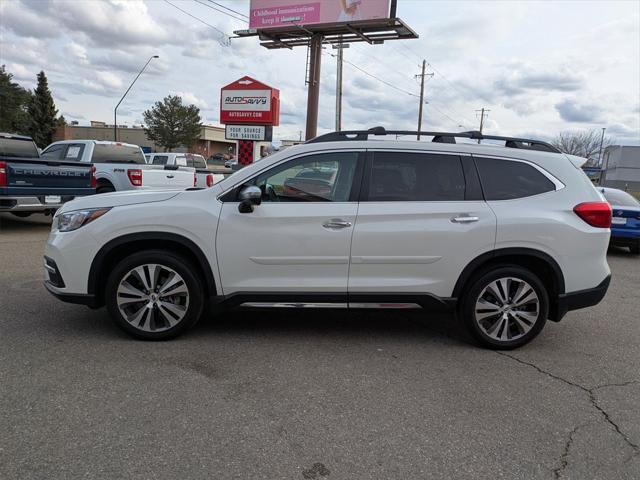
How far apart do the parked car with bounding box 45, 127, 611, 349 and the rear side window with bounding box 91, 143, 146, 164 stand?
8233mm

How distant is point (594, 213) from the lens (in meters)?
4.35

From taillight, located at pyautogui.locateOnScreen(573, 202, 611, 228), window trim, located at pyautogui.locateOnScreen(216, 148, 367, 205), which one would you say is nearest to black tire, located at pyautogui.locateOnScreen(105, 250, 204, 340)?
window trim, located at pyautogui.locateOnScreen(216, 148, 367, 205)

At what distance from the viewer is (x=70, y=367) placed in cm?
379

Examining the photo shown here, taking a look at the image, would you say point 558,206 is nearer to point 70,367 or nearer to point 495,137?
point 495,137

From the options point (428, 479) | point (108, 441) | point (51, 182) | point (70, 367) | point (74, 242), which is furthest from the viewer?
point (51, 182)

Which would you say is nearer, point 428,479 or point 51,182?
point 428,479

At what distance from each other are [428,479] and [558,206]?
278cm

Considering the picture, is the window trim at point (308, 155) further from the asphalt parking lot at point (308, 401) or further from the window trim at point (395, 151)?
the asphalt parking lot at point (308, 401)

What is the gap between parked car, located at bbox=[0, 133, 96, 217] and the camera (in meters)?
9.35

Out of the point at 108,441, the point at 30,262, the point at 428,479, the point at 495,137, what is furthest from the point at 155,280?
the point at 30,262

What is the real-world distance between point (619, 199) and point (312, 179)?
30.2 ft

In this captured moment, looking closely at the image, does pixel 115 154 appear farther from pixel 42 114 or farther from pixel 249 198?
pixel 42 114

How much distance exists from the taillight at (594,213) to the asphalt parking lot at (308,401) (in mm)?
1200

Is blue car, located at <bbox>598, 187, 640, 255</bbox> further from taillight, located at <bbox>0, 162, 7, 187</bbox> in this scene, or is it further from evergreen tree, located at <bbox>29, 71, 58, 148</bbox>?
evergreen tree, located at <bbox>29, 71, 58, 148</bbox>
